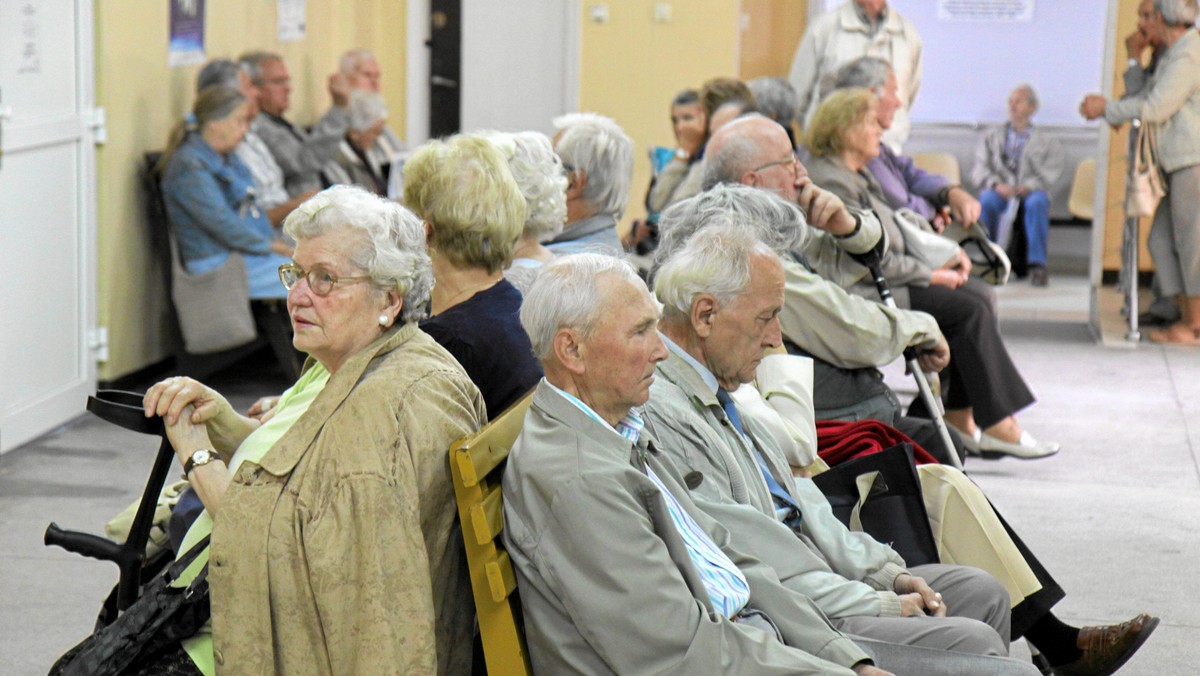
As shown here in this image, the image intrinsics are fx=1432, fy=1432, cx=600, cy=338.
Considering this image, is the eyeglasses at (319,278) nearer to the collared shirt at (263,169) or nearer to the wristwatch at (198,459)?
the wristwatch at (198,459)

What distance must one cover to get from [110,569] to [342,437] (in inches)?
83.1

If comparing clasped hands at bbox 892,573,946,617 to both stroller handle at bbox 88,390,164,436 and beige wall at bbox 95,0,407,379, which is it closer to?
stroller handle at bbox 88,390,164,436

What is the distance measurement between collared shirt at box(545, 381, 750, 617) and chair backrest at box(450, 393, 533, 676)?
16cm

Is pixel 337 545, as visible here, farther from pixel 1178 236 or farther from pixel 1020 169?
pixel 1020 169

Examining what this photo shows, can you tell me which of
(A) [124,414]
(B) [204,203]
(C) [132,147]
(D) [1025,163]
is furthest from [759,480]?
(D) [1025,163]

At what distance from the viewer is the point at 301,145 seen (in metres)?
7.19

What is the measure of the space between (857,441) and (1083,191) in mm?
8151

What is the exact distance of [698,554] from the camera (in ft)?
7.20

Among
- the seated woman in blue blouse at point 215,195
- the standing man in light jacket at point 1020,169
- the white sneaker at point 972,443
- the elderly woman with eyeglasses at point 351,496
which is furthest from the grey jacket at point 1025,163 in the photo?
the elderly woman with eyeglasses at point 351,496

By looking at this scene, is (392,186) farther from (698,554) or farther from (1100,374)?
(698,554)

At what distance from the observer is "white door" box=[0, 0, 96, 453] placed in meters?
5.07

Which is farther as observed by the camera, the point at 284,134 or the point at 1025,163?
the point at 1025,163

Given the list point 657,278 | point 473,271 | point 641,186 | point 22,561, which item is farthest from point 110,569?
point 641,186

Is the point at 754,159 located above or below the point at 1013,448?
above
